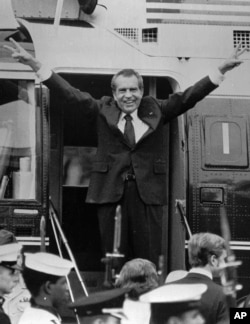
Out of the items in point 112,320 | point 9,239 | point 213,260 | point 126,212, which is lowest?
point 112,320

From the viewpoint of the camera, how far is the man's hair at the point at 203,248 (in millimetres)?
5238

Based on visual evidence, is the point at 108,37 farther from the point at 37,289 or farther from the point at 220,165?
the point at 37,289

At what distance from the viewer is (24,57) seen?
5582mm

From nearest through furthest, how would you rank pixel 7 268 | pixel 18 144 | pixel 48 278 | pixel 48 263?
pixel 48 278
pixel 48 263
pixel 7 268
pixel 18 144

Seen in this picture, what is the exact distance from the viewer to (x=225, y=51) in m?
5.84

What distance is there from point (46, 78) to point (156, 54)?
27.5 inches

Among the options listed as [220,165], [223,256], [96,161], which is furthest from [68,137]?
[223,256]

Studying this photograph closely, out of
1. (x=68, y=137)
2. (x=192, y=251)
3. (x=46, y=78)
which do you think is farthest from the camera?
(x=68, y=137)

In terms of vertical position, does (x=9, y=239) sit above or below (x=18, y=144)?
below

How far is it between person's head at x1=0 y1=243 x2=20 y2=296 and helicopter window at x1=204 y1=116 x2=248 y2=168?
1.35 m

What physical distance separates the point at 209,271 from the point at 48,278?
0.92m

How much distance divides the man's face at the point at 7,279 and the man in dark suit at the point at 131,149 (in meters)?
0.58

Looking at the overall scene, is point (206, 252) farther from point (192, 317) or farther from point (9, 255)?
point (9, 255)

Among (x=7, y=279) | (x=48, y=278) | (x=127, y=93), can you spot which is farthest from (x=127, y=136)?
(x=7, y=279)
